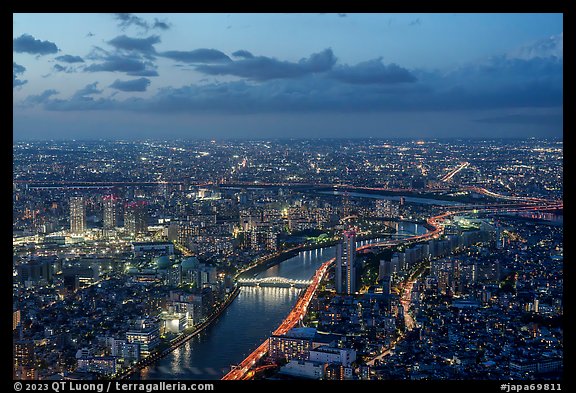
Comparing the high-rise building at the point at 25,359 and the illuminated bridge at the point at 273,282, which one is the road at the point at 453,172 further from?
the high-rise building at the point at 25,359

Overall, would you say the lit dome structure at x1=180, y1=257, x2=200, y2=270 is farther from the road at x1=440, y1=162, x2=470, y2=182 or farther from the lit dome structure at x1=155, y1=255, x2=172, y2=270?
the road at x1=440, y1=162, x2=470, y2=182

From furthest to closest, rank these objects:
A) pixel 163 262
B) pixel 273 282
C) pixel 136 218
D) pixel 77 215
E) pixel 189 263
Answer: pixel 136 218, pixel 77 215, pixel 163 262, pixel 189 263, pixel 273 282

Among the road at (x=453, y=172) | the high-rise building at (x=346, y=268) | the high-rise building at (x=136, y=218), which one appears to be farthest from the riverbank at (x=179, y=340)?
the road at (x=453, y=172)

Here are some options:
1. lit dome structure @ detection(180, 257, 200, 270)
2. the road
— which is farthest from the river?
the road

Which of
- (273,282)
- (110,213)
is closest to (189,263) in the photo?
(273,282)

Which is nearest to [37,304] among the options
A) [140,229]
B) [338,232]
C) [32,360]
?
[32,360]

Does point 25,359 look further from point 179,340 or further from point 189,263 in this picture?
point 189,263
